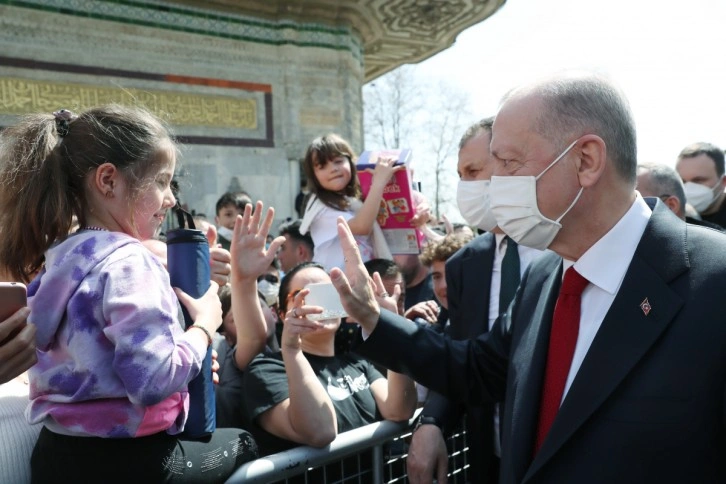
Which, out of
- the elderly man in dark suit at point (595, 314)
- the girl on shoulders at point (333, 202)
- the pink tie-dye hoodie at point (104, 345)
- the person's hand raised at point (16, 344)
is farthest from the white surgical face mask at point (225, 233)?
the person's hand raised at point (16, 344)

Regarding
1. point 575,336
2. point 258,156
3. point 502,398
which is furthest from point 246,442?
point 258,156

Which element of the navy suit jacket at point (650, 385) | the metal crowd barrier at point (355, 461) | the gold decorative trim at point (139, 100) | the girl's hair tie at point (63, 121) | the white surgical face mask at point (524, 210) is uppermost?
the gold decorative trim at point (139, 100)

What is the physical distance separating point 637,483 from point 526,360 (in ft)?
1.45

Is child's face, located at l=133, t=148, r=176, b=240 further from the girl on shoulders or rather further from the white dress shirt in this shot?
the girl on shoulders

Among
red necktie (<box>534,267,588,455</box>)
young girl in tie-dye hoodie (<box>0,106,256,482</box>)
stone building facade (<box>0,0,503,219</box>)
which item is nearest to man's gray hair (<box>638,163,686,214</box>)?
red necktie (<box>534,267,588,455</box>)

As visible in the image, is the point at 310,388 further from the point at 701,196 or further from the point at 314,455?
the point at 701,196

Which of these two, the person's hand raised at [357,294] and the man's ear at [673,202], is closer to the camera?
the person's hand raised at [357,294]

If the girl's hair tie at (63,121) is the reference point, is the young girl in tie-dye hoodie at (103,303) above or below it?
below

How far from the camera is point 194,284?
1.92 m

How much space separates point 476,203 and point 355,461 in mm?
1277

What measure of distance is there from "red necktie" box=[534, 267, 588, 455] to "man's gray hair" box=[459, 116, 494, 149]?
Result: 1305 mm

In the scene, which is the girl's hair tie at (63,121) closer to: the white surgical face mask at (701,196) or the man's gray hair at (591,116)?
the man's gray hair at (591,116)

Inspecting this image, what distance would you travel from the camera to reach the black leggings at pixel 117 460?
168cm

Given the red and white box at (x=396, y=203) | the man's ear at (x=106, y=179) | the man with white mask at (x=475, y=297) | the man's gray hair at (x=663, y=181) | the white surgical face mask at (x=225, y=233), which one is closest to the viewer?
the man's ear at (x=106, y=179)
